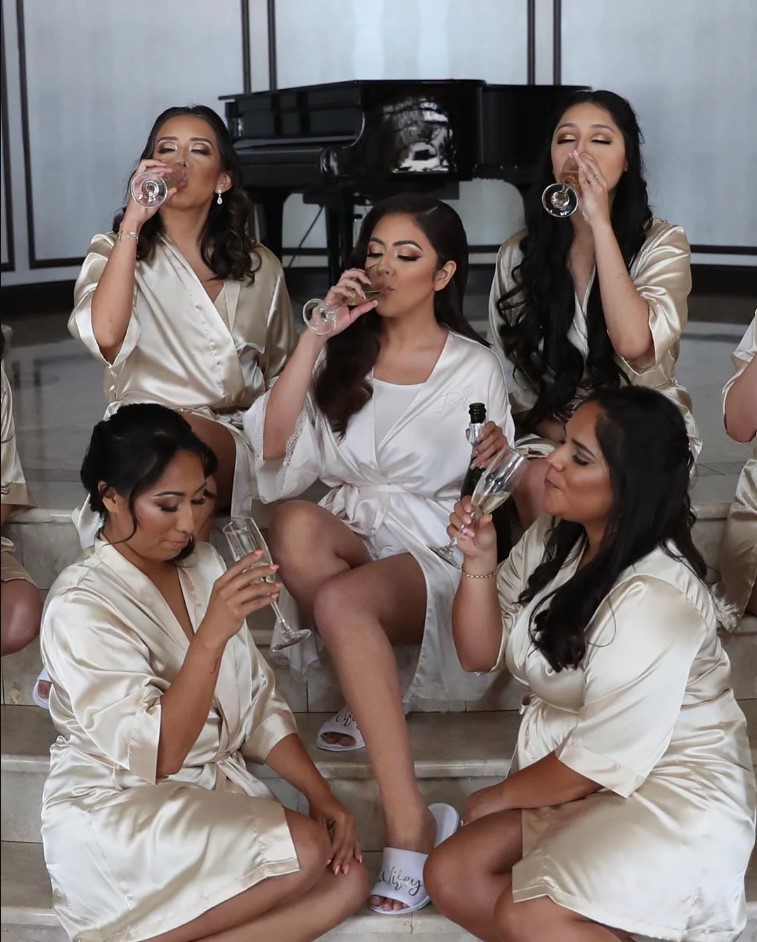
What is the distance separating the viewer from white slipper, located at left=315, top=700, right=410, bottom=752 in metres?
2.70

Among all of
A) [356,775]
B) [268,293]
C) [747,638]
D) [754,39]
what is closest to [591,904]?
[356,775]

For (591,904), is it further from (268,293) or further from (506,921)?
Result: (268,293)

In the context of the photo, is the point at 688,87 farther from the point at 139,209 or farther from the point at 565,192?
the point at 139,209

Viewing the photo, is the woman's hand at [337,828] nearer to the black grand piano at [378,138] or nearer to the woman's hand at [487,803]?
the woman's hand at [487,803]

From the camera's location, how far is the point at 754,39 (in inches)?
301

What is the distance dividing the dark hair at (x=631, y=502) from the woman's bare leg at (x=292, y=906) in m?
0.52

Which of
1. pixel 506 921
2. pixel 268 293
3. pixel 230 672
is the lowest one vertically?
pixel 506 921

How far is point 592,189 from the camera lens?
2.86m

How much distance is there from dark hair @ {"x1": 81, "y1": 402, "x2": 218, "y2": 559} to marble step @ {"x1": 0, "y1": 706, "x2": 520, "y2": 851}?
0.61 metres

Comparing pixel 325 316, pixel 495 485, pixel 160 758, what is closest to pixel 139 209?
pixel 325 316

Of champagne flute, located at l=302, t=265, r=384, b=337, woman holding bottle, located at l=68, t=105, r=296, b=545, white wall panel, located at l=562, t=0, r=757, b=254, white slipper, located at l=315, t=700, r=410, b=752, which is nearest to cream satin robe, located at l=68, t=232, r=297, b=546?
woman holding bottle, located at l=68, t=105, r=296, b=545

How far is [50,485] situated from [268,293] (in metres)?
0.82

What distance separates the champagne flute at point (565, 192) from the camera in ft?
9.48

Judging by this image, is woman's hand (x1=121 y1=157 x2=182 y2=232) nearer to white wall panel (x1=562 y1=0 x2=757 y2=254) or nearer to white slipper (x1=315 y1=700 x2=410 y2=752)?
white slipper (x1=315 y1=700 x2=410 y2=752)
